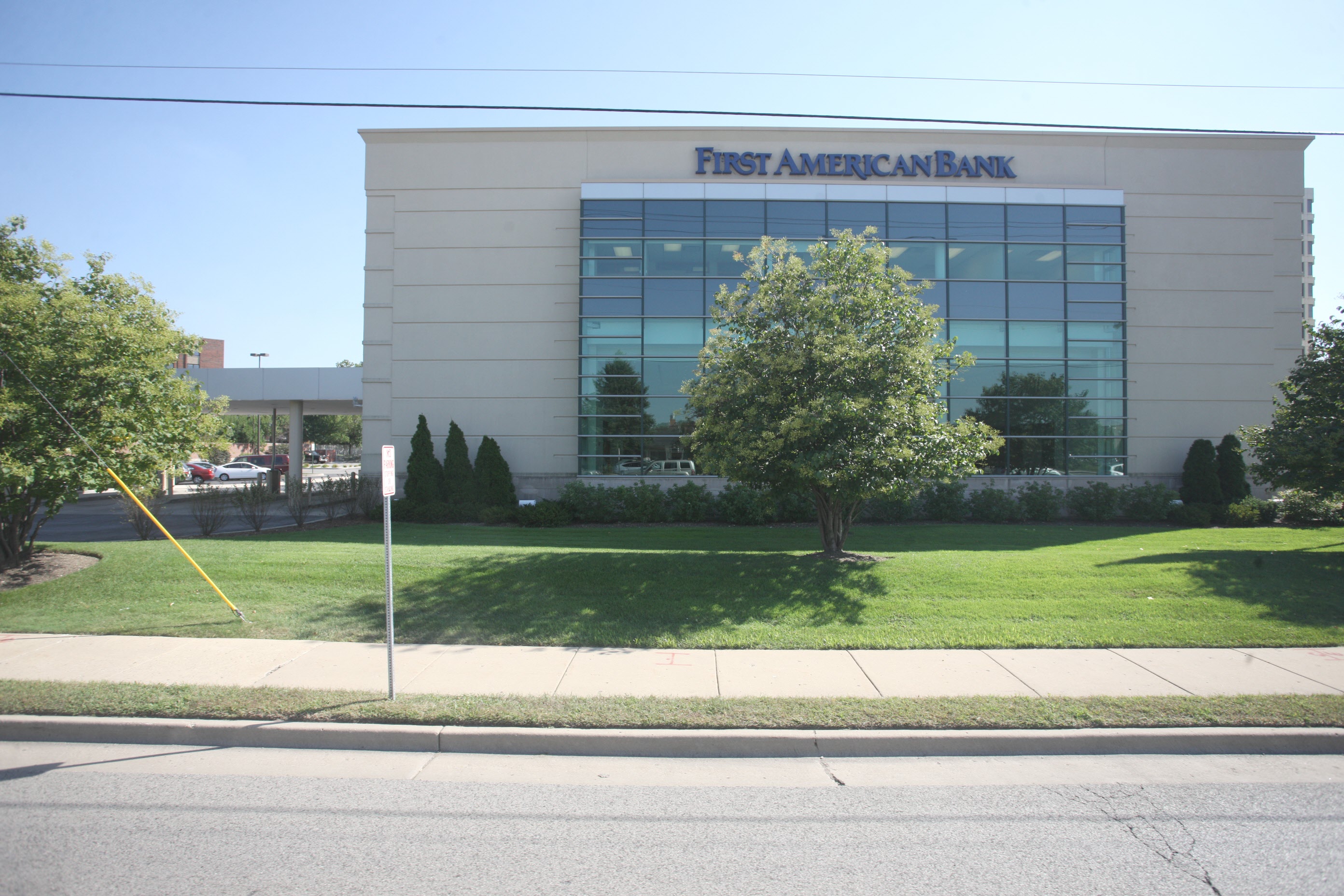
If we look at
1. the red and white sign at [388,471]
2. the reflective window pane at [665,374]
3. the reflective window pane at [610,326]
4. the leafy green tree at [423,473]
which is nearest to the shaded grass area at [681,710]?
the red and white sign at [388,471]

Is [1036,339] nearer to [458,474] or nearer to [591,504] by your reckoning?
[591,504]

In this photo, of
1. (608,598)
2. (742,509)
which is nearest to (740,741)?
(608,598)

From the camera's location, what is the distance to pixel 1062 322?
21.6m

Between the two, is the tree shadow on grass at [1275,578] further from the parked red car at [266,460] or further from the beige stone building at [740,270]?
the parked red car at [266,460]

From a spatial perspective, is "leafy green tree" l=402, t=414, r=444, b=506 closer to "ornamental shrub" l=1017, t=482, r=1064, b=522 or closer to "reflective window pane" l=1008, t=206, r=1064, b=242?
"ornamental shrub" l=1017, t=482, r=1064, b=522

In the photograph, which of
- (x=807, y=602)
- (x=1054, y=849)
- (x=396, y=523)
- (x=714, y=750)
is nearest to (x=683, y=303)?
(x=396, y=523)

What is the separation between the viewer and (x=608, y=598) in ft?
30.6

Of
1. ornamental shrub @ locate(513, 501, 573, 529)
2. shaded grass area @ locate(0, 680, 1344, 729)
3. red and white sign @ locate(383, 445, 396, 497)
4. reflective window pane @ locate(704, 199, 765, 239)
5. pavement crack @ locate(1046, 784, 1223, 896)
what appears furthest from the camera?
reflective window pane @ locate(704, 199, 765, 239)

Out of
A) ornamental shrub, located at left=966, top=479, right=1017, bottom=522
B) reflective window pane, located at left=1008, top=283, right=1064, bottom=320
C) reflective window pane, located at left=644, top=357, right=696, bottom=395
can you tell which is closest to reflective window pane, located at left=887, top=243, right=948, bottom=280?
reflective window pane, located at left=1008, top=283, right=1064, bottom=320

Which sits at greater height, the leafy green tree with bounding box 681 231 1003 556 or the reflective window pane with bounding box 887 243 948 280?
the reflective window pane with bounding box 887 243 948 280

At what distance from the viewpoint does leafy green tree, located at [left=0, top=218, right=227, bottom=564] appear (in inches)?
386

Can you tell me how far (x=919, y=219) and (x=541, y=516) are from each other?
45.8ft

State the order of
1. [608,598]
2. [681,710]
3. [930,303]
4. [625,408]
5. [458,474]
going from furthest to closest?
[930,303]
[625,408]
[458,474]
[608,598]
[681,710]

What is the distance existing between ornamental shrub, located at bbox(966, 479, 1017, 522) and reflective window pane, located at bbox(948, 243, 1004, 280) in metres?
6.45
